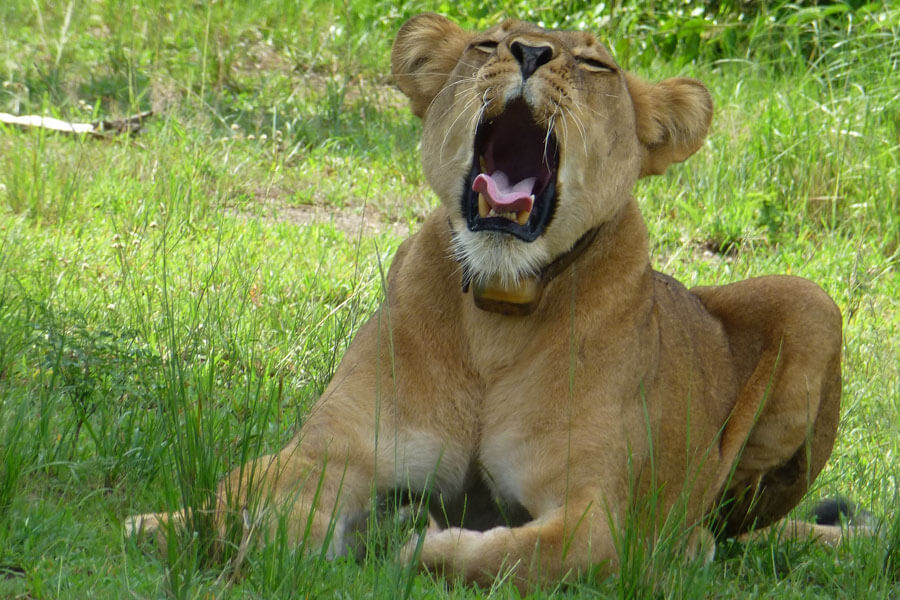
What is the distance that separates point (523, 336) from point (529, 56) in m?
0.71

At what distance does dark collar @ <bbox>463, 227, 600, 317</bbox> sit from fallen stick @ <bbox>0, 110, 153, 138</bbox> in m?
3.72

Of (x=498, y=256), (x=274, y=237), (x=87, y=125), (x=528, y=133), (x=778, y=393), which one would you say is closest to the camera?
(x=498, y=256)

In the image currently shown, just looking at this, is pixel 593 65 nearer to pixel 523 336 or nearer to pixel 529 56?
pixel 529 56

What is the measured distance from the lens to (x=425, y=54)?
3.58 metres

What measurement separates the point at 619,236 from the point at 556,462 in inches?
26.4

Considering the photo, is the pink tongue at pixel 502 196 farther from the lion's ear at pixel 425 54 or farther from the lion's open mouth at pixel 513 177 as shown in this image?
the lion's ear at pixel 425 54

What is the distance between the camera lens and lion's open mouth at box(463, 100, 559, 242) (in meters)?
3.24

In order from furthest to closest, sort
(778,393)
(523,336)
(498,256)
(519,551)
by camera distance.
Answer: (778,393)
(523,336)
(498,256)
(519,551)

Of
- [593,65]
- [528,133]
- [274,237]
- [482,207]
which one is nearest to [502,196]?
[482,207]

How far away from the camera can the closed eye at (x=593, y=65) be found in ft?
11.0

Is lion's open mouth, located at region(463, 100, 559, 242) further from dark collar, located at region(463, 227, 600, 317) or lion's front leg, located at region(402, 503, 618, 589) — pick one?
lion's front leg, located at region(402, 503, 618, 589)

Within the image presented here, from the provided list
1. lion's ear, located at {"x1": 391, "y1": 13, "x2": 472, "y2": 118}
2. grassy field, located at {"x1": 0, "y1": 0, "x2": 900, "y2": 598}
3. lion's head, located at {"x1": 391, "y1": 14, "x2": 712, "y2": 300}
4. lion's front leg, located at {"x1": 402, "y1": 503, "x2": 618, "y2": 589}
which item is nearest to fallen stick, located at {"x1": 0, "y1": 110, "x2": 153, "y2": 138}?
grassy field, located at {"x1": 0, "y1": 0, "x2": 900, "y2": 598}

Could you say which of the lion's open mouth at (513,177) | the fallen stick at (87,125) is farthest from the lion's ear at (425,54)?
the fallen stick at (87,125)

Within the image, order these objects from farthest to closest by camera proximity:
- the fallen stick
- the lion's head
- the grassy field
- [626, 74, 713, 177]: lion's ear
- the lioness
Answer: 1. the fallen stick
2. [626, 74, 713, 177]: lion's ear
3. the lion's head
4. the lioness
5. the grassy field
